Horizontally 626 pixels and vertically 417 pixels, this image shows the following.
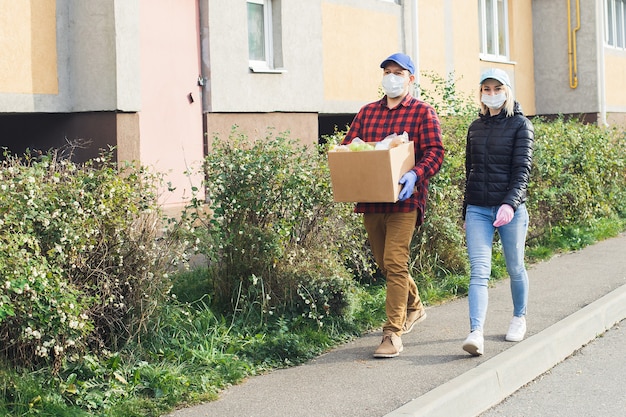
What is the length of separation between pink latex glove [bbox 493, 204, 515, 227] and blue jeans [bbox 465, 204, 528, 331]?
0.68 feet

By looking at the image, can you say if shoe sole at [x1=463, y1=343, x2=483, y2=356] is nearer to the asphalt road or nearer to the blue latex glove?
the asphalt road

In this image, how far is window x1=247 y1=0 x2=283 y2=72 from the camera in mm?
13164

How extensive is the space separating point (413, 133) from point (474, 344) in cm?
146

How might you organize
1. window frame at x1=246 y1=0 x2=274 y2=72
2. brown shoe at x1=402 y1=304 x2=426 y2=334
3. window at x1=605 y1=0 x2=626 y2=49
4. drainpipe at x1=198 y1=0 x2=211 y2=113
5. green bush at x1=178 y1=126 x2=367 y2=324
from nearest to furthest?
1. green bush at x1=178 y1=126 x2=367 y2=324
2. brown shoe at x1=402 y1=304 x2=426 y2=334
3. drainpipe at x1=198 y1=0 x2=211 y2=113
4. window frame at x1=246 y1=0 x2=274 y2=72
5. window at x1=605 y1=0 x2=626 y2=49

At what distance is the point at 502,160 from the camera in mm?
6492

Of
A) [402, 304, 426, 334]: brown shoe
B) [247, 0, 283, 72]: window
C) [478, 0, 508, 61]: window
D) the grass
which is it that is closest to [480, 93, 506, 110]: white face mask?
[402, 304, 426, 334]: brown shoe

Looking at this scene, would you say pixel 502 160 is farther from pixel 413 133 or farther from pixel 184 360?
pixel 184 360

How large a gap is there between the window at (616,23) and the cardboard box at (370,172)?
62.9 feet

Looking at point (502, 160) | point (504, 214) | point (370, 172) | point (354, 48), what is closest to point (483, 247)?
point (504, 214)

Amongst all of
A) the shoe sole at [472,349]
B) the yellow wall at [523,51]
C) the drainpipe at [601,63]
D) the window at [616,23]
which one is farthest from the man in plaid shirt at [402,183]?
the window at [616,23]

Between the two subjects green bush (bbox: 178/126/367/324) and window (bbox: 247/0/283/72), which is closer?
green bush (bbox: 178/126/367/324)

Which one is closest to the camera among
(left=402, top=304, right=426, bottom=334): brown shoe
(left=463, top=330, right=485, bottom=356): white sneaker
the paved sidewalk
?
the paved sidewalk

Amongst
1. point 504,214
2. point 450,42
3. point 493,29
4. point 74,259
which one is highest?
point 493,29

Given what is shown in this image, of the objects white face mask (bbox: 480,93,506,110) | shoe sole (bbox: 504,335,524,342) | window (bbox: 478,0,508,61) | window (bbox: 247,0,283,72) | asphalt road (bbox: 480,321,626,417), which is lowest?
asphalt road (bbox: 480,321,626,417)
